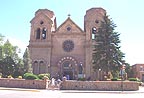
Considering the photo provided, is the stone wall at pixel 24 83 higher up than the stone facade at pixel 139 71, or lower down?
lower down

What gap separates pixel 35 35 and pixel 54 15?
290 inches

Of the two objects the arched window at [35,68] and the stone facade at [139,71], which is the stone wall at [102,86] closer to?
the arched window at [35,68]

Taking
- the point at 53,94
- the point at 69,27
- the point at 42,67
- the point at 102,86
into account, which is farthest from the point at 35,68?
the point at 53,94

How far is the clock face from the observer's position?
59625 mm

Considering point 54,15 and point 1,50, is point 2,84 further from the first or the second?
point 54,15

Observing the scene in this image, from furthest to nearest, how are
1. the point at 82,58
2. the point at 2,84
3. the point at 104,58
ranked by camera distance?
the point at 82,58
the point at 104,58
the point at 2,84

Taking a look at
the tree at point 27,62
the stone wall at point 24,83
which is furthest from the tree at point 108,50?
the tree at point 27,62

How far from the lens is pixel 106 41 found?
148ft

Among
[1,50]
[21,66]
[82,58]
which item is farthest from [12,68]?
[82,58]

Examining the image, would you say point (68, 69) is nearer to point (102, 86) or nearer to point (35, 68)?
point (35, 68)

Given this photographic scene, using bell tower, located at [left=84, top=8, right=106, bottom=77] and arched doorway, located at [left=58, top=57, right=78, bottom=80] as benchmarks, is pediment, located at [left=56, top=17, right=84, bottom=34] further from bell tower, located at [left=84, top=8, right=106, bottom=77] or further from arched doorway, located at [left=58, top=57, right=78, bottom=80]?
arched doorway, located at [left=58, top=57, right=78, bottom=80]

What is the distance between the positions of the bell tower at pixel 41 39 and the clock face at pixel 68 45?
3246mm

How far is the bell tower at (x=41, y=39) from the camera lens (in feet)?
193

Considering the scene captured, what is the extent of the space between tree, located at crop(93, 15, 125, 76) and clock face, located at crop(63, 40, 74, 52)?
14.5 meters
